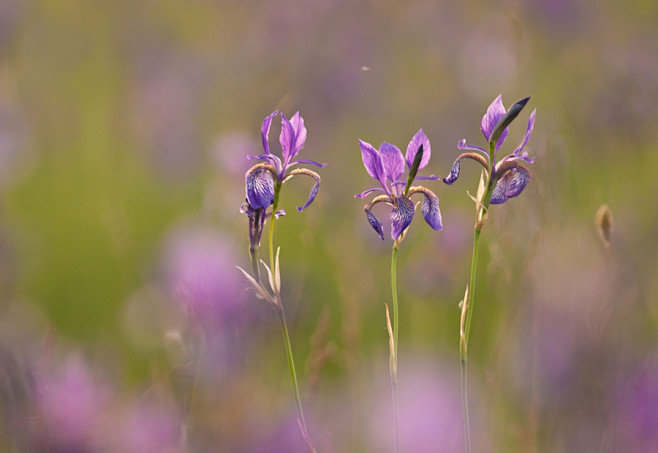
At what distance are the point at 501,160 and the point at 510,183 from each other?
78mm

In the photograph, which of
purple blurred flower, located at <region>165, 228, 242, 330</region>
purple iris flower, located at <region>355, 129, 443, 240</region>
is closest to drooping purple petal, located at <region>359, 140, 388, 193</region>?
purple iris flower, located at <region>355, 129, 443, 240</region>

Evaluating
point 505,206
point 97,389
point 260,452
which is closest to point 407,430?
point 260,452

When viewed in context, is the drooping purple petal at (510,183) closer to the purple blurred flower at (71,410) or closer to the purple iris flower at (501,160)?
the purple iris flower at (501,160)

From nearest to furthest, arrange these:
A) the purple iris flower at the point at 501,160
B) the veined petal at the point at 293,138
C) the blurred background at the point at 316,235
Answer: the purple iris flower at the point at 501,160 < the veined petal at the point at 293,138 < the blurred background at the point at 316,235

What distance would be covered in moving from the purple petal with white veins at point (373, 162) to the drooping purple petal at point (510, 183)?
0.15 m

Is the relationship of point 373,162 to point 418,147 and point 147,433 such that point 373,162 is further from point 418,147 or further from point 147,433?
point 147,433

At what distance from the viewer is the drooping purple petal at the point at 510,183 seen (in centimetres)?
89

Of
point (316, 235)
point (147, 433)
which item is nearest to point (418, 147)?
point (147, 433)

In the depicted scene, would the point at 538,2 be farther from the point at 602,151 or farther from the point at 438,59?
the point at 602,151

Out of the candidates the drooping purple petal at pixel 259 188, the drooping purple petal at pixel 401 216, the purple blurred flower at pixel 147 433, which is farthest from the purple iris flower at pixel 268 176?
the purple blurred flower at pixel 147 433

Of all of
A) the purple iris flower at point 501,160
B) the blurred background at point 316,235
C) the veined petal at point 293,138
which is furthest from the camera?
the blurred background at point 316,235

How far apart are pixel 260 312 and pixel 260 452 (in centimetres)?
56

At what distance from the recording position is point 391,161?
0.91 metres

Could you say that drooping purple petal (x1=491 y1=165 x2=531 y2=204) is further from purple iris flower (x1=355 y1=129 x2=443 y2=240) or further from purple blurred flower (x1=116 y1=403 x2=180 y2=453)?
purple blurred flower (x1=116 y1=403 x2=180 y2=453)
